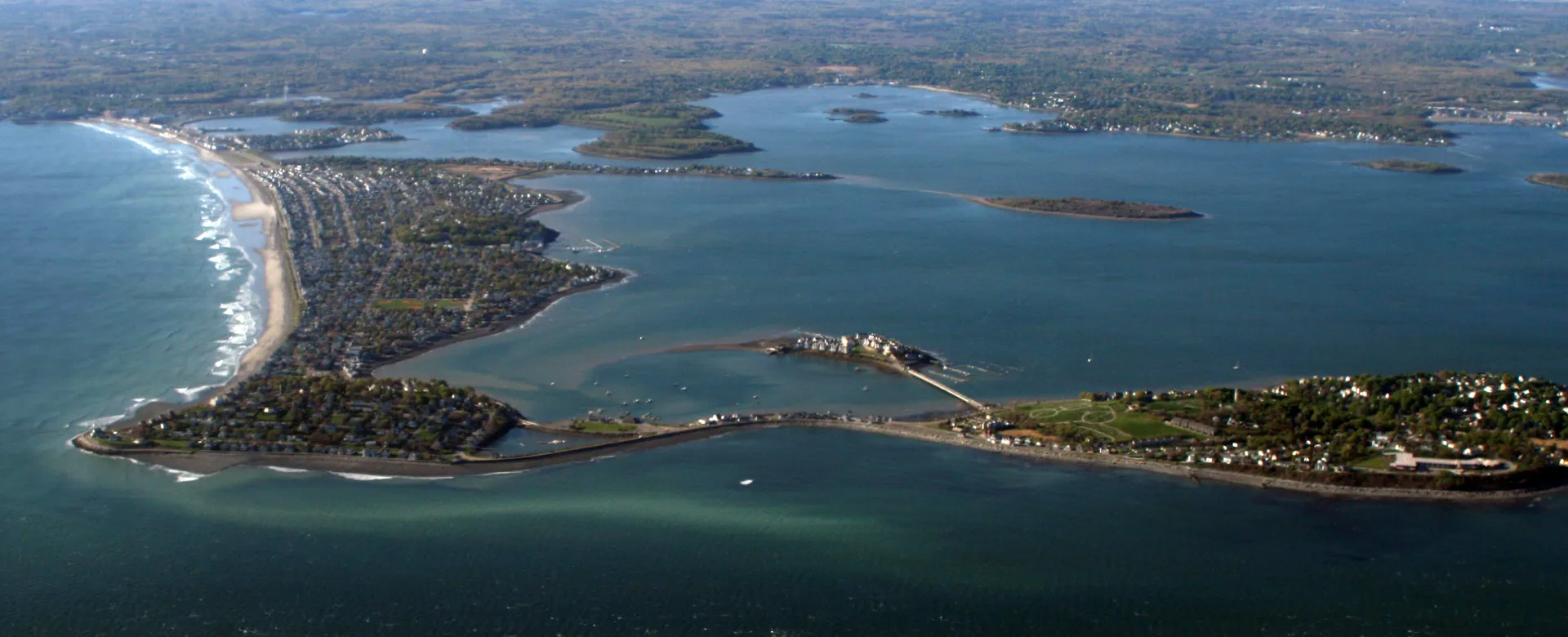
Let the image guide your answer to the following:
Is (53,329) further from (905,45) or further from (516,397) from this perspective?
(905,45)

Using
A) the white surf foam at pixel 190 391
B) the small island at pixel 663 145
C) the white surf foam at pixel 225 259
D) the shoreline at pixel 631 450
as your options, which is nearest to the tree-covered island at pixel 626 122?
the small island at pixel 663 145

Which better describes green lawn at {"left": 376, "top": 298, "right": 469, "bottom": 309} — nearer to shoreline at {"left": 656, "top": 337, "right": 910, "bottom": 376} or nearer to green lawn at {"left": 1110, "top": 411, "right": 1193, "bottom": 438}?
shoreline at {"left": 656, "top": 337, "right": 910, "bottom": 376}

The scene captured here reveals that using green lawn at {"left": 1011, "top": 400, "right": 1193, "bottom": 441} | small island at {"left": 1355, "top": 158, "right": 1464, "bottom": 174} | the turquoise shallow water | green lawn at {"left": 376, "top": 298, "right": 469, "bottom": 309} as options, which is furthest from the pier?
small island at {"left": 1355, "top": 158, "right": 1464, "bottom": 174}

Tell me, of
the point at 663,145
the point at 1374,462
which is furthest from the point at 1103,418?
the point at 663,145

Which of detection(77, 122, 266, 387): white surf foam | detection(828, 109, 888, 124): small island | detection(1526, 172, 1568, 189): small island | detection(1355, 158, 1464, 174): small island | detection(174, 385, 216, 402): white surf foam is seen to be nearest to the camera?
detection(174, 385, 216, 402): white surf foam

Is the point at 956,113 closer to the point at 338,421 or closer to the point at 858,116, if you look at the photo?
the point at 858,116

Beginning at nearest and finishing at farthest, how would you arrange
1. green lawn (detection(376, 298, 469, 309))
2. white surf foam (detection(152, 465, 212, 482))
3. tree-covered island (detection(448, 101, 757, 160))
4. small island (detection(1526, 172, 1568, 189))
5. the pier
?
white surf foam (detection(152, 465, 212, 482))
the pier
green lawn (detection(376, 298, 469, 309))
small island (detection(1526, 172, 1568, 189))
tree-covered island (detection(448, 101, 757, 160))

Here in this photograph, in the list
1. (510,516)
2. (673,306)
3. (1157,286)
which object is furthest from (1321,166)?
(510,516)

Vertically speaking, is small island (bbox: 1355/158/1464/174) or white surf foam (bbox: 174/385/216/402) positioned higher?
small island (bbox: 1355/158/1464/174)
